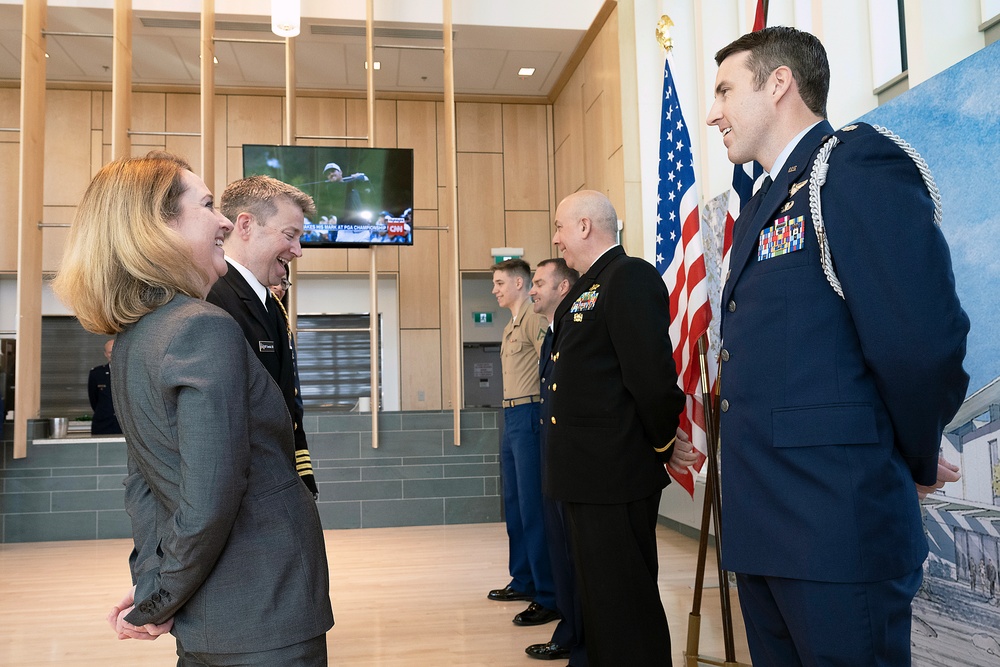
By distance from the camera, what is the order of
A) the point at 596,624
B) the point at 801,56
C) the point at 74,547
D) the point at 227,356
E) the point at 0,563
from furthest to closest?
the point at 74,547, the point at 0,563, the point at 596,624, the point at 801,56, the point at 227,356

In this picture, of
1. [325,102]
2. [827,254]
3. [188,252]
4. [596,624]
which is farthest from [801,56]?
[325,102]

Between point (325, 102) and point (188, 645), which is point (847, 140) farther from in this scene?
point (325, 102)

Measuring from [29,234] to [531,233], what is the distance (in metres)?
5.34

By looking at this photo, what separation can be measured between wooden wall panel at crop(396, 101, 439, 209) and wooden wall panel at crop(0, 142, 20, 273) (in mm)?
4329

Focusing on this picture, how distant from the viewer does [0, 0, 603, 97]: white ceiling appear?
24.9 ft

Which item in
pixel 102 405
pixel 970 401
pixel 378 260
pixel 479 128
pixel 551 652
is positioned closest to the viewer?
pixel 970 401

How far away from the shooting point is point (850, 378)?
51.0 inches

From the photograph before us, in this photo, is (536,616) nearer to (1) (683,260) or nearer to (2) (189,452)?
(1) (683,260)

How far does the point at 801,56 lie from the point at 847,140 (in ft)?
0.89

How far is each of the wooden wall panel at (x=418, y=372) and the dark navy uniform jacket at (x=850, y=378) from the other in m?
8.05

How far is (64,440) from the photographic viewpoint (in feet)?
20.5

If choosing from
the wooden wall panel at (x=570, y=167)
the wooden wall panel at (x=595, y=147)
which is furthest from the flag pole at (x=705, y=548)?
the wooden wall panel at (x=570, y=167)

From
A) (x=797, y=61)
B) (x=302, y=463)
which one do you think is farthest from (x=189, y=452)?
(x=797, y=61)

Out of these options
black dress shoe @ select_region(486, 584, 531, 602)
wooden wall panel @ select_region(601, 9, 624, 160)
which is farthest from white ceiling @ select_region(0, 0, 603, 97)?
black dress shoe @ select_region(486, 584, 531, 602)
